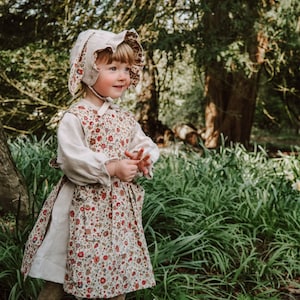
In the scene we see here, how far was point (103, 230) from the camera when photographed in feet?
6.60

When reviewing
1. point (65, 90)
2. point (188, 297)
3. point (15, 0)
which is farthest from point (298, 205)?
point (15, 0)

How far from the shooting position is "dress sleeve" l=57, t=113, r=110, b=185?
1.92m

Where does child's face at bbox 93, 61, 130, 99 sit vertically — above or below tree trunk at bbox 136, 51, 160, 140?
above

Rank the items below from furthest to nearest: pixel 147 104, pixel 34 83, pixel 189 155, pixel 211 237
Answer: pixel 147 104
pixel 34 83
pixel 189 155
pixel 211 237

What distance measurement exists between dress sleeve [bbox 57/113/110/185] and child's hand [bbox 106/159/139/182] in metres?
0.03

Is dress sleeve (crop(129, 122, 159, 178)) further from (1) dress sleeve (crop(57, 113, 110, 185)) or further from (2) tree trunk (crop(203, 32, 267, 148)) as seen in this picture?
(2) tree trunk (crop(203, 32, 267, 148))

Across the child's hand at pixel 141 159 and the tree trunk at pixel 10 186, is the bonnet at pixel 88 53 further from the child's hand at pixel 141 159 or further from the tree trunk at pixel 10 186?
the tree trunk at pixel 10 186

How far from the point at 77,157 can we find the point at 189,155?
383 centimetres

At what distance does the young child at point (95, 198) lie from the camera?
1.97 meters

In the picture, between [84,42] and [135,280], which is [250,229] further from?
[84,42]

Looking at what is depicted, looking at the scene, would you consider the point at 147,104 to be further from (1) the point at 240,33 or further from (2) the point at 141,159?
(2) the point at 141,159

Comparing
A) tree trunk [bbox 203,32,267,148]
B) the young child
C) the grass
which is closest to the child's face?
the young child

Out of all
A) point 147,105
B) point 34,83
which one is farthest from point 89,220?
point 147,105

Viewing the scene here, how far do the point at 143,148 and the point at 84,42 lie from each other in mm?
517
